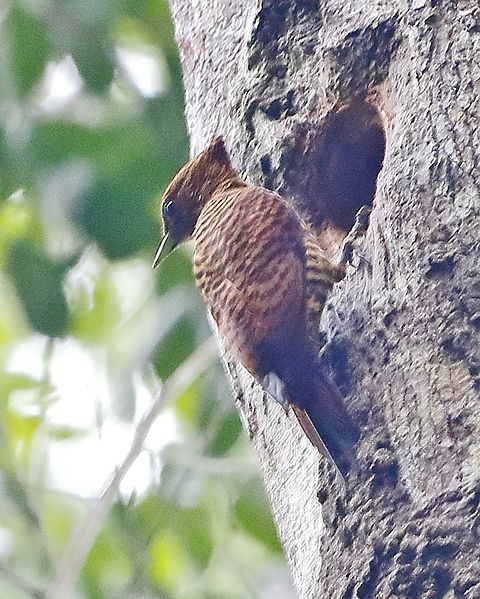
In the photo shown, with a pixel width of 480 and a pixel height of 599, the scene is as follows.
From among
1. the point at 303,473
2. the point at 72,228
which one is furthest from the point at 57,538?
the point at 303,473

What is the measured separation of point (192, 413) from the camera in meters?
2.65

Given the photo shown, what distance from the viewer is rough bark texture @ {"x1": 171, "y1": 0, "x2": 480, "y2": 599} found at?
4.05 ft

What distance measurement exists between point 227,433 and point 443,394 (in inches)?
46.1

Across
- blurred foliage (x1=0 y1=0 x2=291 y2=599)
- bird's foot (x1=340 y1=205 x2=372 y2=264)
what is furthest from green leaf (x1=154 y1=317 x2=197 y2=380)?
bird's foot (x1=340 y1=205 x2=372 y2=264)

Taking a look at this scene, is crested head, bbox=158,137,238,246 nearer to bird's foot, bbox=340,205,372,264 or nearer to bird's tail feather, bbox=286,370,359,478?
bird's foot, bbox=340,205,372,264

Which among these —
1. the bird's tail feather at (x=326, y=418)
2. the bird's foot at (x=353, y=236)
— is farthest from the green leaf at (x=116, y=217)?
the bird's tail feather at (x=326, y=418)

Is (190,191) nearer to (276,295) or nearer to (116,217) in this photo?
(116,217)

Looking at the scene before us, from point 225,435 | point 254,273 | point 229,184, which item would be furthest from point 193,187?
point 225,435

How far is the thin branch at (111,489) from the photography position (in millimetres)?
2186

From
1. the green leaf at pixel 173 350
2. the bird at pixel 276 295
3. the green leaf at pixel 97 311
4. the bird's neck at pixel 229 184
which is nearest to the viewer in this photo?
the bird at pixel 276 295

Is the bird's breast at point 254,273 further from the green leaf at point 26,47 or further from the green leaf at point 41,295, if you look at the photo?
the green leaf at point 26,47

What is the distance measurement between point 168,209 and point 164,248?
116 mm

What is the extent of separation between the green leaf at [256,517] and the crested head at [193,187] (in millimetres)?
585

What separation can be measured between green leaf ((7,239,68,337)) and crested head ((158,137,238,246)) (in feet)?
0.78
